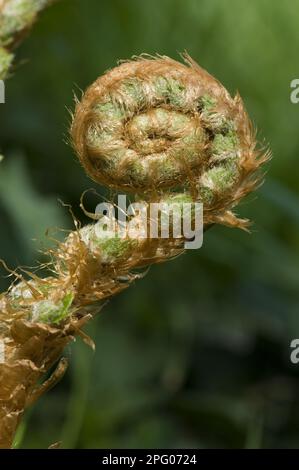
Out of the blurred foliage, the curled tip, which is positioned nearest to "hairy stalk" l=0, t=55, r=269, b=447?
the curled tip

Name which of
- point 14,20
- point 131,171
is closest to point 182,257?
point 14,20

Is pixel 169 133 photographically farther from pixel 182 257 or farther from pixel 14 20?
pixel 182 257

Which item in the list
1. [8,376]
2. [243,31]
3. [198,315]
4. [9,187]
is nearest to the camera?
[8,376]

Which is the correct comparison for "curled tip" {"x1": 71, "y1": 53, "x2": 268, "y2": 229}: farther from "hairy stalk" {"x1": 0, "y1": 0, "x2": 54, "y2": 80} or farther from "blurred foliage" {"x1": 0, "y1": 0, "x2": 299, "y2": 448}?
"blurred foliage" {"x1": 0, "y1": 0, "x2": 299, "y2": 448}

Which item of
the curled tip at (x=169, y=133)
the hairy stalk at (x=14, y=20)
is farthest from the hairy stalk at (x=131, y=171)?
the hairy stalk at (x=14, y=20)

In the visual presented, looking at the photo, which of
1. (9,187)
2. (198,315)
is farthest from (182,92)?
(198,315)

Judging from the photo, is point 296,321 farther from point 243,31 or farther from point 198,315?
point 243,31
